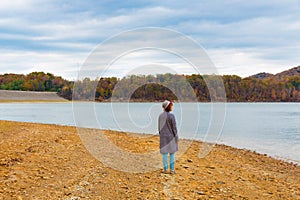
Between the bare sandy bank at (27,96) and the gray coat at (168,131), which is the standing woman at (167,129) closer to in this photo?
the gray coat at (168,131)

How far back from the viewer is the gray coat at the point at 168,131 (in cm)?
849

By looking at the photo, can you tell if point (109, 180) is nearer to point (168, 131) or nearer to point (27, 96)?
point (168, 131)

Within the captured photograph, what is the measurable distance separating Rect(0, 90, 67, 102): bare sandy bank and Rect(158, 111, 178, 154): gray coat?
120292 mm

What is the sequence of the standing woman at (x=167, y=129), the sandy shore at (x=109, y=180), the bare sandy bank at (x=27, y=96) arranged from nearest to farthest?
the sandy shore at (x=109, y=180)
the standing woman at (x=167, y=129)
the bare sandy bank at (x=27, y=96)

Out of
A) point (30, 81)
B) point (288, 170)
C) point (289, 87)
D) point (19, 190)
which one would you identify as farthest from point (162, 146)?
point (289, 87)

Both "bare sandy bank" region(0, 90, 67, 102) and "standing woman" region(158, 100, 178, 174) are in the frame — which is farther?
"bare sandy bank" region(0, 90, 67, 102)

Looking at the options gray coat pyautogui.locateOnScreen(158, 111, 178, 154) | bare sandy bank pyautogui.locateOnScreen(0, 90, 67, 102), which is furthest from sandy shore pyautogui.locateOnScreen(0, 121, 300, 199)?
bare sandy bank pyautogui.locateOnScreen(0, 90, 67, 102)

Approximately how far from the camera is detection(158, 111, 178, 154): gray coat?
8.49m

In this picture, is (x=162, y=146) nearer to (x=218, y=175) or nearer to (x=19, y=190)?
(x=218, y=175)

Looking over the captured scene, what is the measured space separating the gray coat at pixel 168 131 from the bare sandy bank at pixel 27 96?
120 m

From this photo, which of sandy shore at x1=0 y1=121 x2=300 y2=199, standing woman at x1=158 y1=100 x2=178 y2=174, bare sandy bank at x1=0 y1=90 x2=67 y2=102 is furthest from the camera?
bare sandy bank at x1=0 y1=90 x2=67 y2=102

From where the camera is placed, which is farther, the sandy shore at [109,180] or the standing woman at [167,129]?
the standing woman at [167,129]

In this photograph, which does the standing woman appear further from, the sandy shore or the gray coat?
the sandy shore

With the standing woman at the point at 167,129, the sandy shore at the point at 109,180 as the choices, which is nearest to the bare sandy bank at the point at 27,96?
the sandy shore at the point at 109,180
